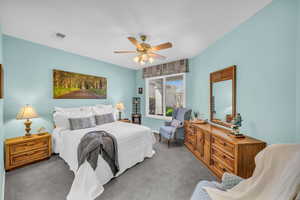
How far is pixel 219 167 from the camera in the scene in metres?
2.03

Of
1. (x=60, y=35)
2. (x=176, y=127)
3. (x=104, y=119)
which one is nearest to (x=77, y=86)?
(x=104, y=119)

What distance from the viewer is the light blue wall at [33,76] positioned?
2.44 meters

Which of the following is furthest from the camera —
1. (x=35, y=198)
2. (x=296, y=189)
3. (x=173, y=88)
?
(x=173, y=88)

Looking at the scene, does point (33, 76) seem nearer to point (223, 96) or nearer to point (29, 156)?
point (29, 156)

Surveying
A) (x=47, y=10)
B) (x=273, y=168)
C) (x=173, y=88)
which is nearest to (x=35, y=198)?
(x=47, y=10)

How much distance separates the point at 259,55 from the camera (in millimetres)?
1735

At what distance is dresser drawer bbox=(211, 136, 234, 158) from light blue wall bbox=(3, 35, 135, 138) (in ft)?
11.7

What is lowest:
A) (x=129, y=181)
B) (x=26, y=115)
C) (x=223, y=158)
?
(x=129, y=181)

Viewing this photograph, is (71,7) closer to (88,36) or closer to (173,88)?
(88,36)

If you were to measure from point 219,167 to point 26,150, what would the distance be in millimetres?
3636

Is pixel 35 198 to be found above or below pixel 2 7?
below

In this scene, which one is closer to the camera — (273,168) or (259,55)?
(273,168)

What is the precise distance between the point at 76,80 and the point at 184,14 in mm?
3218

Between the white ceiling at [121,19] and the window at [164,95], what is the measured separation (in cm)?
171
